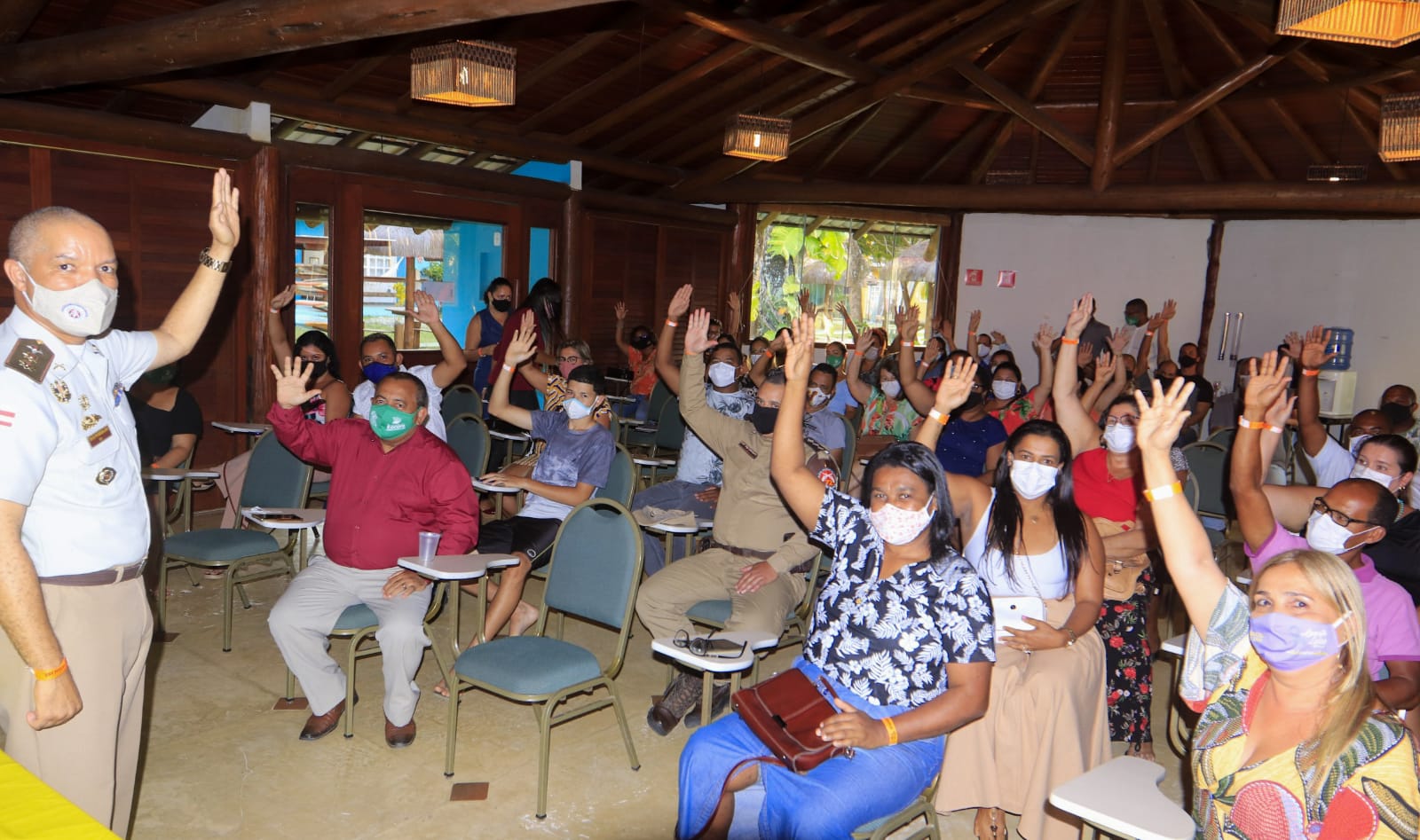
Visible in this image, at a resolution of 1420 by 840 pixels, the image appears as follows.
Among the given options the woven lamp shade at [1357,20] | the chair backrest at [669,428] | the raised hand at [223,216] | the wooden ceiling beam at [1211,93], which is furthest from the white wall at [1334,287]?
the raised hand at [223,216]

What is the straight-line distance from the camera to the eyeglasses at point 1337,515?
3131 mm

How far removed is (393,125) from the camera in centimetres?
834

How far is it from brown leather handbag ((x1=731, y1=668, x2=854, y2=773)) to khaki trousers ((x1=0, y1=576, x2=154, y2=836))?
5.28 feet

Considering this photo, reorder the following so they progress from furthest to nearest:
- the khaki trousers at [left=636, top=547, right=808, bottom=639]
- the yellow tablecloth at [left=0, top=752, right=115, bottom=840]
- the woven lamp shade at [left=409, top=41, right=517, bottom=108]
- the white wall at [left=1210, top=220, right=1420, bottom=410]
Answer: the white wall at [left=1210, top=220, right=1420, bottom=410], the woven lamp shade at [left=409, top=41, right=517, bottom=108], the khaki trousers at [left=636, top=547, right=808, bottom=639], the yellow tablecloth at [left=0, top=752, right=115, bottom=840]

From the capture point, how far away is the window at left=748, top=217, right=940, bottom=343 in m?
14.2

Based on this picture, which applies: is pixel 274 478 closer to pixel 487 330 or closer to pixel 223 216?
pixel 223 216

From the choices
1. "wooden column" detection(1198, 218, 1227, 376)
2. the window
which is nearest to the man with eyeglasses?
"wooden column" detection(1198, 218, 1227, 376)

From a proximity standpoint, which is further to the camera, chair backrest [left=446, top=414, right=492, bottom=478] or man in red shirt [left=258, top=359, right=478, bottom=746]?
chair backrest [left=446, top=414, right=492, bottom=478]

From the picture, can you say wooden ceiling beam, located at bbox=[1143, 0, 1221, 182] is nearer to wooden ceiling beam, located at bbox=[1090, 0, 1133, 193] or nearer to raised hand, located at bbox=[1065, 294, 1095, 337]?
wooden ceiling beam, located at bbox=[1090, 0, 1133, 193]

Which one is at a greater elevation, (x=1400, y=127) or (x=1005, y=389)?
(x=1400, y=127)

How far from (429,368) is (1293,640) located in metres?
4.59

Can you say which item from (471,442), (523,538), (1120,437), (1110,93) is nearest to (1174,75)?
(1110,93)

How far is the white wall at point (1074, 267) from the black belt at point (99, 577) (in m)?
12.9

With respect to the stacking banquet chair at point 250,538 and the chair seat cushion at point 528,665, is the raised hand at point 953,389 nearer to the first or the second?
the chair seat cushion at point 528,665
